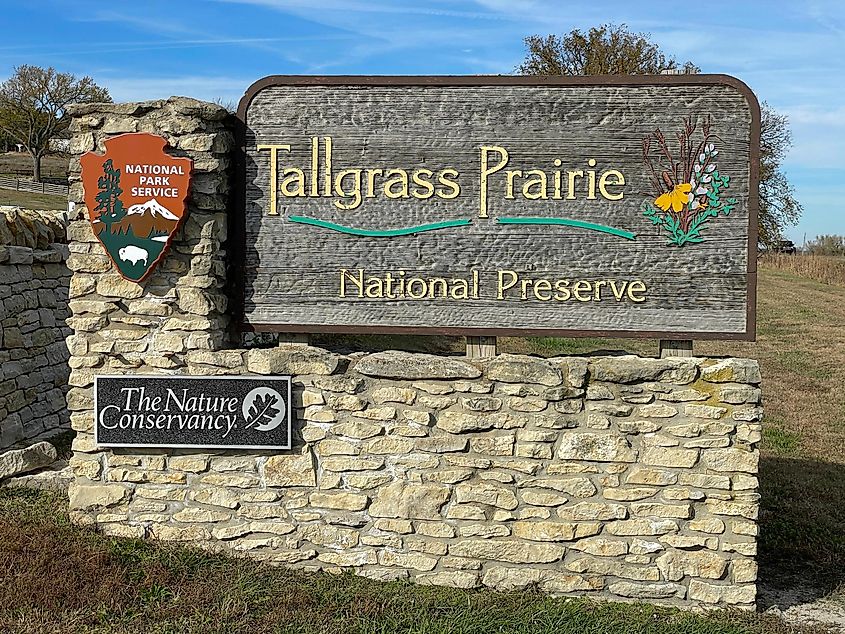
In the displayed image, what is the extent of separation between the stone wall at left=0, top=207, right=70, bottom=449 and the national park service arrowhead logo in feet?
12.2

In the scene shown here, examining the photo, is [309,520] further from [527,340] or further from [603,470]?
[527,340]

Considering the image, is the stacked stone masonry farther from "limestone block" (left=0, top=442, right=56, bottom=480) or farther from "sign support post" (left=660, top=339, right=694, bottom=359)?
"limestone block" (left=0, top=442, right=56, bottom=480)

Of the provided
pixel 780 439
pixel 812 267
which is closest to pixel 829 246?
pixel 812 267

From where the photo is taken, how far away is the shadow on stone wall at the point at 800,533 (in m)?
5.06

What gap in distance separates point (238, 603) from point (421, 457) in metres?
1.18

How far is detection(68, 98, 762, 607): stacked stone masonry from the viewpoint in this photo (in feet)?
14.7

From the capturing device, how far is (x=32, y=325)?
8.48 meters

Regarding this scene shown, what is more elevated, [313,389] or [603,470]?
[313,389]

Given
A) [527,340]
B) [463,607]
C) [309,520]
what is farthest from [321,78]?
[527,340]

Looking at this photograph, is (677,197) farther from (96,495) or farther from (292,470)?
(96,495)

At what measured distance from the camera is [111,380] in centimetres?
480

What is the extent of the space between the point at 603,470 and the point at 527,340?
9528 millimetres

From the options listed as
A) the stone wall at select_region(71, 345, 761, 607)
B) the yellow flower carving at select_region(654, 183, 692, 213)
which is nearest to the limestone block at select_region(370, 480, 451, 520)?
the stone wall at select_region(71, 345, 761, 607)

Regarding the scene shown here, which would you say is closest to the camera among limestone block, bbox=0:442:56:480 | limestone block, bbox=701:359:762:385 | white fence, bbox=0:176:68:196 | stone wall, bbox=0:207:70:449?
limestone block, bbox=701:359:762:385
